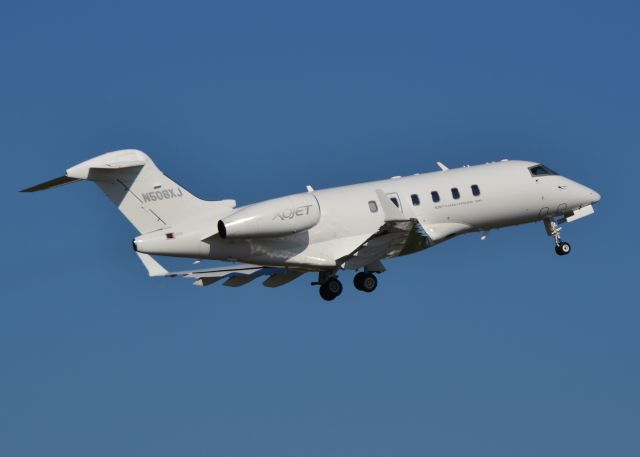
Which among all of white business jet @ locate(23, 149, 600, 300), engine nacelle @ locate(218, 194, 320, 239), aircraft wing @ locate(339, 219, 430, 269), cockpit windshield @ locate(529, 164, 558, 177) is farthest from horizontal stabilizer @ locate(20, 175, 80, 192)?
cockpit windshield @ locate(529, 164, 558, 177)

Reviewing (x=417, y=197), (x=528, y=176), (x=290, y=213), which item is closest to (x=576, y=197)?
(x=528, y=176)

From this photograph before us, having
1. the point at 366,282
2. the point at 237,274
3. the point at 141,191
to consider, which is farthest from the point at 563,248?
the point at 141,191

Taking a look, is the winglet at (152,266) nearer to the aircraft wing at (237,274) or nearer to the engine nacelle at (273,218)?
the aircraft wing at (237,274)

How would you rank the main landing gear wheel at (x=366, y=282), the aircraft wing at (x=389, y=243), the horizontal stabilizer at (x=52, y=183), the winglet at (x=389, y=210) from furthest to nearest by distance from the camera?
the main landing gear wheel at (x=366, y=282) → the aircraft wing at (x=389, y=243) → the winglet at (x=389, y=210) → the horizontal stabilizer at (x=52, y=183)

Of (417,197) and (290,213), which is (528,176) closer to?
(417,197)

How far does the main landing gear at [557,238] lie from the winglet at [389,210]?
641 centimetres

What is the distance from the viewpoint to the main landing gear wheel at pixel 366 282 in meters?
39.3

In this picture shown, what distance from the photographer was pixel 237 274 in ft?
133

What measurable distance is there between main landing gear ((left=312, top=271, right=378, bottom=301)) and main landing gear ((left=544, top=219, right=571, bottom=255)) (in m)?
5.87

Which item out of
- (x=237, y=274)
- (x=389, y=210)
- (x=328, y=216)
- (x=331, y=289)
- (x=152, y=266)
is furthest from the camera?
(x=237, y=274)

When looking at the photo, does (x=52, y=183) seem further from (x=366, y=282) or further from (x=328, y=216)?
(x=366, y=282)

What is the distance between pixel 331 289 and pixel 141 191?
6.13 metres

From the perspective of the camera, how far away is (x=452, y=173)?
1565 inches

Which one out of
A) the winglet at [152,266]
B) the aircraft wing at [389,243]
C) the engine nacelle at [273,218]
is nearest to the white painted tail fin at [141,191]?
the engine nacelle at [273,218]
